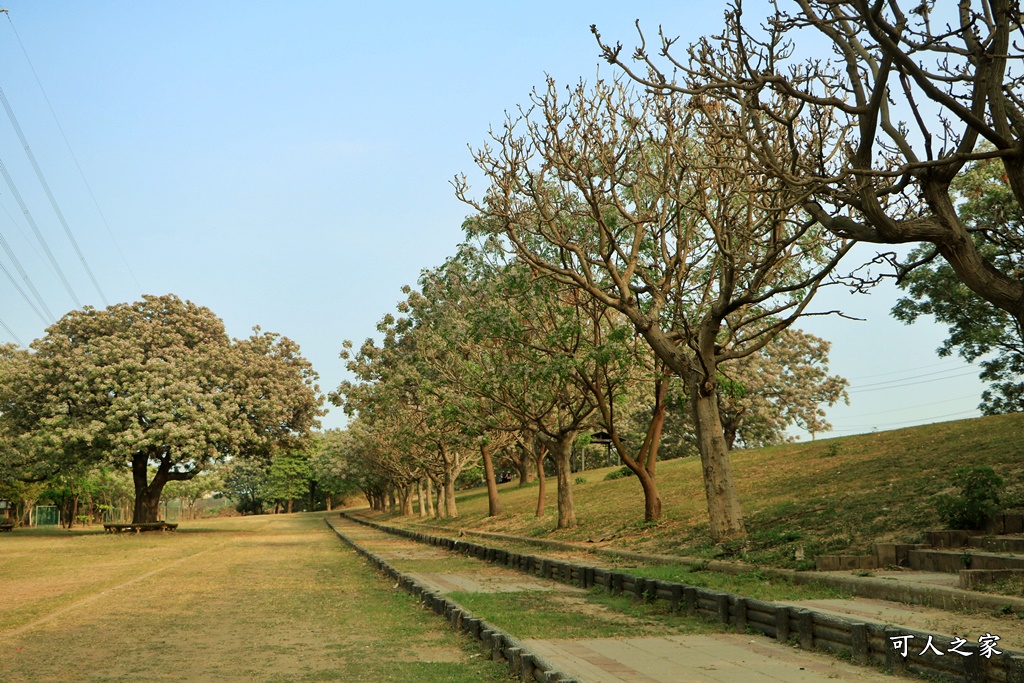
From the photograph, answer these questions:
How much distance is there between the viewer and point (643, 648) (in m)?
8.73

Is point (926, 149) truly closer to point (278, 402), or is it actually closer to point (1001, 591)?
point (1001, 591)

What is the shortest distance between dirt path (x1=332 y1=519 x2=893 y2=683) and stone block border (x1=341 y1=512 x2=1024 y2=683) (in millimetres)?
173

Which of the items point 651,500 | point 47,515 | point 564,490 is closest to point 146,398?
point 564,490

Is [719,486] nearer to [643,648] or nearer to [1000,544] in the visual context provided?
[1000,544]

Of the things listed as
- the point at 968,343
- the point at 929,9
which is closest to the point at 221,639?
the point at 929,9

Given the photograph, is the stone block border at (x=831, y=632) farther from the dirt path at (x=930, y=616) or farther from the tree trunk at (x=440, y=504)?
the tree trunk at (x=440, y=504)

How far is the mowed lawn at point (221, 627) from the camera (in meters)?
8.21

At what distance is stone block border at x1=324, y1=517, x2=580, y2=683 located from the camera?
692cm

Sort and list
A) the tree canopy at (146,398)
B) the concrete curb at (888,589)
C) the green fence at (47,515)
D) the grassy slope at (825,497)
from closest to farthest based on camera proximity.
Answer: the concrete curb at (888,589) → the grassy slope at (825,497) → the tree canopy at (146,398) → the green fence at (47,515)

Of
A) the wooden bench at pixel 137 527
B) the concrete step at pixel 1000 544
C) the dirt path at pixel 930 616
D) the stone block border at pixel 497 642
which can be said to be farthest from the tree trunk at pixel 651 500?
the wooden bench at pixel 137 527

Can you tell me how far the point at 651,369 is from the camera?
2438 cm

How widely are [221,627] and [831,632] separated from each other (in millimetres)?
7578

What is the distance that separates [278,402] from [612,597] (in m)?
33.5

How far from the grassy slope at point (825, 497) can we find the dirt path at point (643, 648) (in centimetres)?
347
